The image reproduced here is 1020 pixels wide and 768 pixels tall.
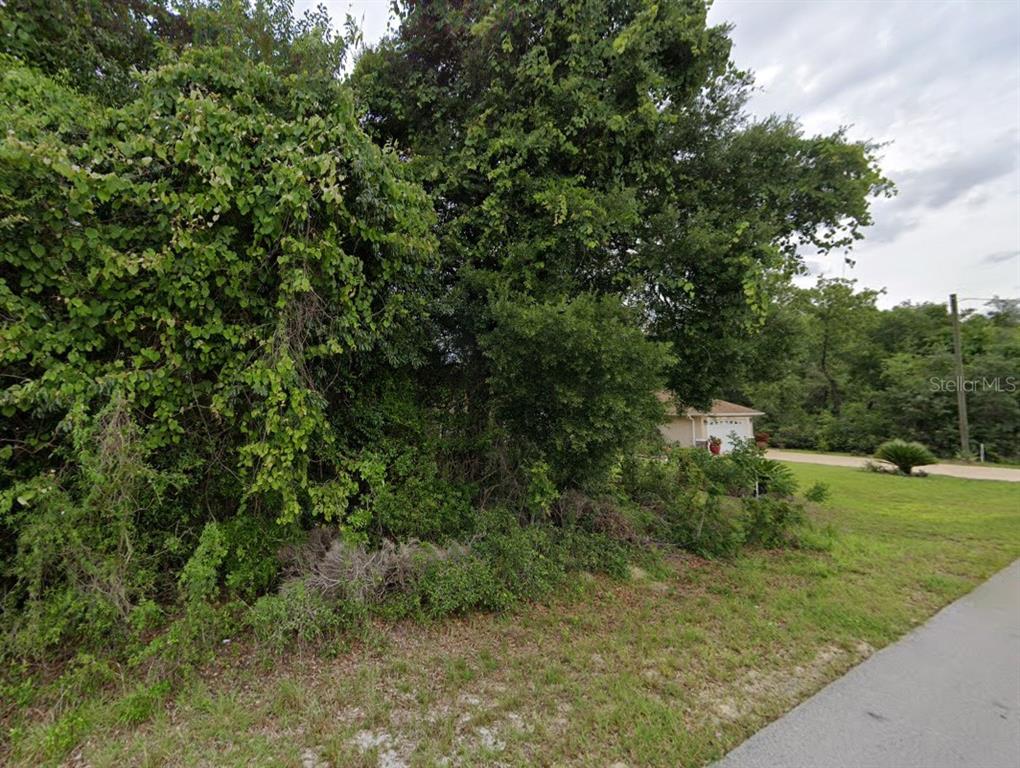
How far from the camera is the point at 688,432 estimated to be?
20.2m

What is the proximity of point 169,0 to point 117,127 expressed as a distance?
297 cm

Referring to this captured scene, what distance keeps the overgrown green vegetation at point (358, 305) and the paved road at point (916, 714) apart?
2.13 meters

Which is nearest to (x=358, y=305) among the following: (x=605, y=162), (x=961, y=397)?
(x=605, y=162)

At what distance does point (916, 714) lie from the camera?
2678 millimetres

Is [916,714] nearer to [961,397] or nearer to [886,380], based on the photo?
[961,397]

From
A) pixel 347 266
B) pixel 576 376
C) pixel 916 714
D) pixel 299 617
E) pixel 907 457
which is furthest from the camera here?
pixel 907 457

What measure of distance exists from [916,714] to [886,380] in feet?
83.4

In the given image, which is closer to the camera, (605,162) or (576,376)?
(576,376)

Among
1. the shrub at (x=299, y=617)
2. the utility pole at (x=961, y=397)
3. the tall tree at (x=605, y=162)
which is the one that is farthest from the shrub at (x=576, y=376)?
the utility pole at (x=961, y=397)

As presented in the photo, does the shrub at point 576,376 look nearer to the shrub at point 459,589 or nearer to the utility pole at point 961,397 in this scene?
the shrub at point 459,589

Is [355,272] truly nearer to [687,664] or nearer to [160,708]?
[160,708]

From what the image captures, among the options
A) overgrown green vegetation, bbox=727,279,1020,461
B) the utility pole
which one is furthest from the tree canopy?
the utility pole

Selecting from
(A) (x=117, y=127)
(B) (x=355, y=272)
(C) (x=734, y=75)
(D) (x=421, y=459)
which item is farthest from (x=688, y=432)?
(A) (x=117, y=127)

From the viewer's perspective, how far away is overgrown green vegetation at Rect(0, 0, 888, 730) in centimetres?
297
